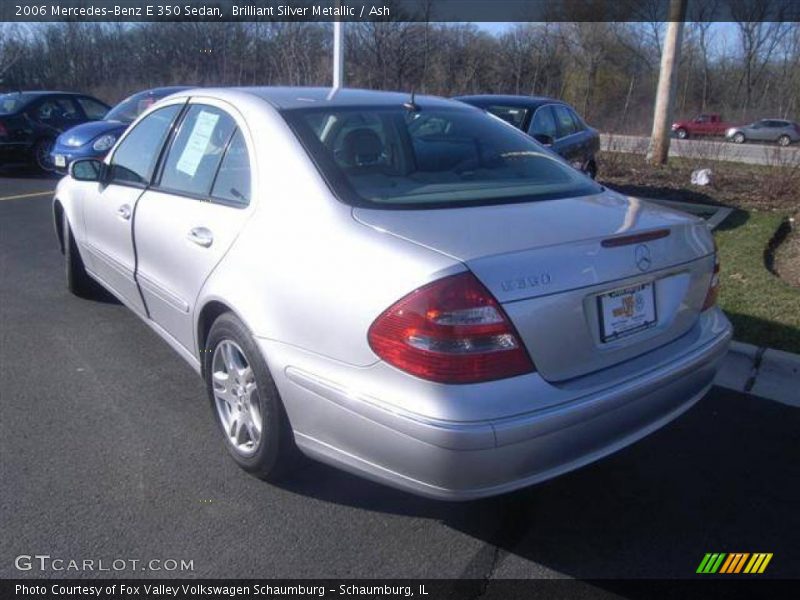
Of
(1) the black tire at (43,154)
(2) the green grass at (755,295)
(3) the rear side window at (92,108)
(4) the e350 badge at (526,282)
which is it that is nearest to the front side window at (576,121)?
(2) the green grass at (755,295)

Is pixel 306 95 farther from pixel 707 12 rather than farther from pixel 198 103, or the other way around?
pixel 707 12

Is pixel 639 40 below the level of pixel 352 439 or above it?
above

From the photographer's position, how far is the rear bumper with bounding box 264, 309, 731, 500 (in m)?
2.23

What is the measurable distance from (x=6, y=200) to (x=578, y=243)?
10.2 meters

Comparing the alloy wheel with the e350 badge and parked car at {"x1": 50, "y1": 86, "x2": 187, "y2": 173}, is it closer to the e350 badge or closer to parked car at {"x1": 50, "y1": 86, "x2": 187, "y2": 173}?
the e350 badge

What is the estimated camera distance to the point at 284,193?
9.43 ft

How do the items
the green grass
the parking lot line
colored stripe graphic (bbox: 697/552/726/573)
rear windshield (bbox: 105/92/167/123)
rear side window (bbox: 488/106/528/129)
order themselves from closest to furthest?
1. colored stripe graphic (bbox: 697/552/726/573)
2. the green grass
3. rear side window (bbox: 488/106/528/129)
4. the parking lot line
5. rear windshield (bbox: 105/92/167/123)

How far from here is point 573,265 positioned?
2.41 m

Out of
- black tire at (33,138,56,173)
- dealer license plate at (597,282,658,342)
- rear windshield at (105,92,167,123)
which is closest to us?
dealer license plate at (597,282,658,342)

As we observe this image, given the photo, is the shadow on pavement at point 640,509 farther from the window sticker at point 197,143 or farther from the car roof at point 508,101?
the car roof at point 508,101

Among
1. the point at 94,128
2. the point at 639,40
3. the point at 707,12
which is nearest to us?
the point at 94,128

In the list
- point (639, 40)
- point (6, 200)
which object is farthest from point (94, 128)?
point (639, 40)

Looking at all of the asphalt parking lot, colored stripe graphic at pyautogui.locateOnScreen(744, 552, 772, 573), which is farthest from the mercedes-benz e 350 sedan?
colored stripe graphic at pyautogui.locateOnScreen(744, 552, 772, 573)

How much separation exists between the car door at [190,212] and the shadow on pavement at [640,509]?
1.05m
